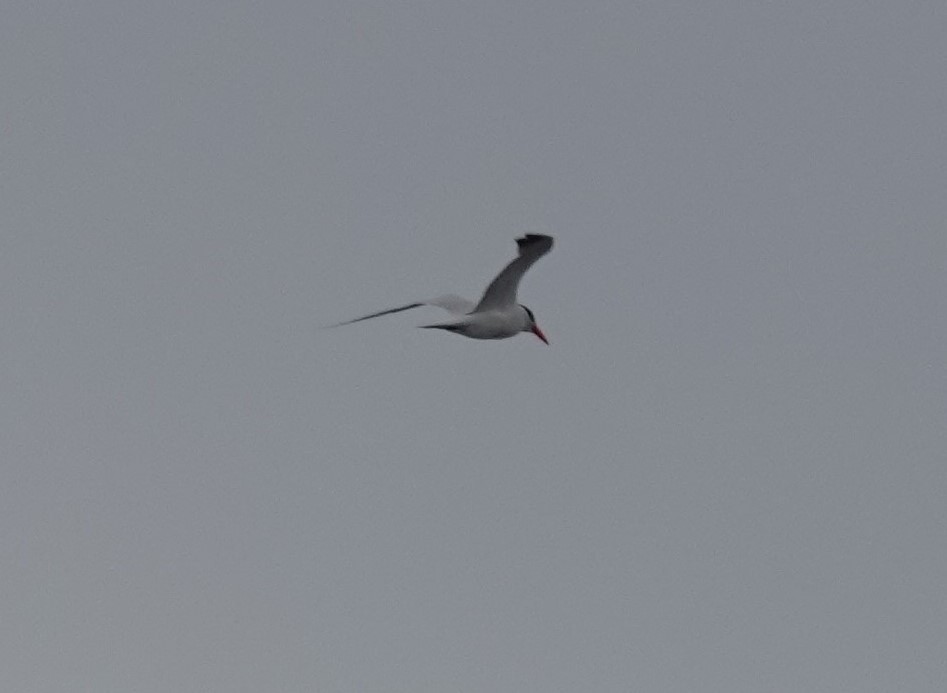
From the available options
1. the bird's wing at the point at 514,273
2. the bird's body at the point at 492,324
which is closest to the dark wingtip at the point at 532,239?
the bird's wing at the point at 514,273

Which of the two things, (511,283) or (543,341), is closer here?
(511,283)

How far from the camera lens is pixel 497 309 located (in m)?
36.8

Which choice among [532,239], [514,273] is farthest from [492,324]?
[532,239]

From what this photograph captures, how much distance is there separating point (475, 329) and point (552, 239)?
4.13 m

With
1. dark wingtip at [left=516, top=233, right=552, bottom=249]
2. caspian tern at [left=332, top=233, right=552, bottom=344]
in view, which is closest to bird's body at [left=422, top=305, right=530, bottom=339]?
caspian tern at [left=332, top=233, right=552, bottom=344]

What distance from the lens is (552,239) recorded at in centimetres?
3275

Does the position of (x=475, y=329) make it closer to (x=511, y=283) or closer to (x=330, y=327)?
(x=511, y=283)

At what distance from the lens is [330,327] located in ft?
111

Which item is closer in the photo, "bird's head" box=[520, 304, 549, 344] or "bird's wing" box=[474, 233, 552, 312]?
"bird's wing" box=[474, 233, 552, 312]

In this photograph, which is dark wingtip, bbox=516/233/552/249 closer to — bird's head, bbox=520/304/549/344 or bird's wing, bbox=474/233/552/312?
bird's wing, bbox=474/233/552/312

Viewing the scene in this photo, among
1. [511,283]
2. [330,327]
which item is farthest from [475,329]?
[330,327]

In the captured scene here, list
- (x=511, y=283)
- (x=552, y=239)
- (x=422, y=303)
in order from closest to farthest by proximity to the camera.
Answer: (x=552, y=239)
(x=511, y=283)
(x=422, y=303)

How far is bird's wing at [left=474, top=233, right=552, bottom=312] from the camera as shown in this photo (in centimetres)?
3314

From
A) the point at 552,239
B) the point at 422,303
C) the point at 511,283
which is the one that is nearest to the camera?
the point at 552,239
